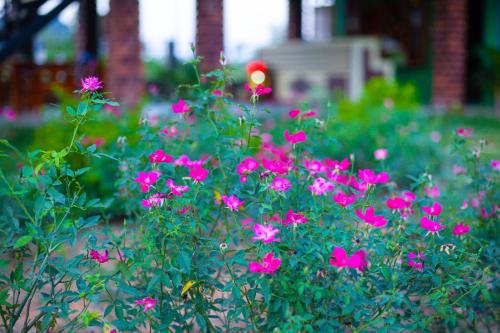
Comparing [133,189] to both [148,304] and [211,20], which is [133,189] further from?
[211,20]

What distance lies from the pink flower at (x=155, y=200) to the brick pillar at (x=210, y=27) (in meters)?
6.28

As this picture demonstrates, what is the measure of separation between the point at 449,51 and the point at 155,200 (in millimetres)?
9102

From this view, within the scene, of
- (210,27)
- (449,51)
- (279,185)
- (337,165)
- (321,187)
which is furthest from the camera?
(449,51)

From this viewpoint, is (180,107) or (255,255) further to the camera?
(180,107)

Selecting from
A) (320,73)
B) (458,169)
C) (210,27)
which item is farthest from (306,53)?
(458,169)

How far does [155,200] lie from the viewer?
1891mm

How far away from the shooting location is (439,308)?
194 centimetres

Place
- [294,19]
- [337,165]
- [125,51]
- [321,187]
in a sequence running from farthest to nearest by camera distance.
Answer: [294,19], [125,51], [337,165], [321,187]

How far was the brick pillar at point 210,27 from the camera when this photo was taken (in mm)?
8055

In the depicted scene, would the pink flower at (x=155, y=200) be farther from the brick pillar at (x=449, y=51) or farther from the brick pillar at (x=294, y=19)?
the brick pillar at (x=294, y=19)

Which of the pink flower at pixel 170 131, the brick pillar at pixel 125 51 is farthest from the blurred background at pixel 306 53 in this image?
the pink flower at pixel 170 131

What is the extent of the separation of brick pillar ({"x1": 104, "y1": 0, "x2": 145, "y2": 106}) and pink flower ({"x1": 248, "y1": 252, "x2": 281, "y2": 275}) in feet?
20.7

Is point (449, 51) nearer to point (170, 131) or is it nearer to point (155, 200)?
point (170, 131)

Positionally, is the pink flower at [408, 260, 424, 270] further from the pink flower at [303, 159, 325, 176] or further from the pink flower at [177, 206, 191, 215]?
the pink flower at [177, 206, 191, 215]
